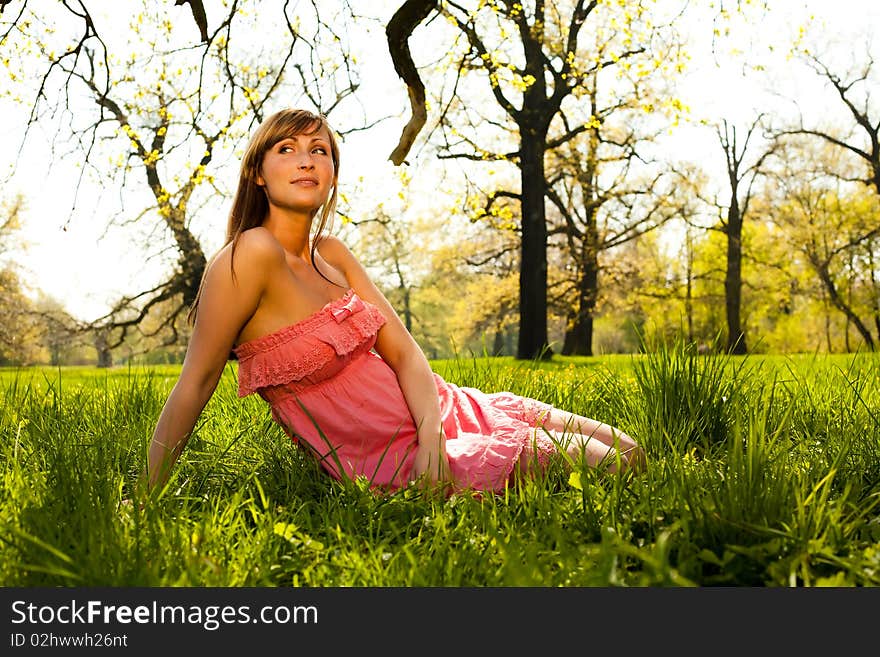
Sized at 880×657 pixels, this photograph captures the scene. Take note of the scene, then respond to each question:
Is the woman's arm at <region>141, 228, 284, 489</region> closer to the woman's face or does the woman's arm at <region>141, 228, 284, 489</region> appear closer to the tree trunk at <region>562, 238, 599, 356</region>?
the woman's face

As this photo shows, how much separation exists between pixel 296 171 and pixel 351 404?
918mm

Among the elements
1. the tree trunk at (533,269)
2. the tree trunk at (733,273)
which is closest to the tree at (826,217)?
the tree trunk at (733,273)

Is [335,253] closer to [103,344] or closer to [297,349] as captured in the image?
[297,349]

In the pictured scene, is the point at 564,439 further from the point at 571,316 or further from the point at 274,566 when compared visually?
the point at 571,316

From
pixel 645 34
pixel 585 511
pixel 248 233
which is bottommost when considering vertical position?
pixel 585 511

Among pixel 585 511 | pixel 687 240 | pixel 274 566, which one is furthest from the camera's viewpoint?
pixel 687 240

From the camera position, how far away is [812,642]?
1.69 m

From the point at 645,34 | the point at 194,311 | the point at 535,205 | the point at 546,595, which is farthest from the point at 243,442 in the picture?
the point at 535,205

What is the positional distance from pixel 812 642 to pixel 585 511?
777mm

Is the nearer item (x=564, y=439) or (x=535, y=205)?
(x=564, y=439)

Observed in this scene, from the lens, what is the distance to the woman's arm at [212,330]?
2785 millimetres

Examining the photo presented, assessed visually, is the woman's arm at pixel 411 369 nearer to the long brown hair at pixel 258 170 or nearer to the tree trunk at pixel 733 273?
the long brown hair at pixel 258 170

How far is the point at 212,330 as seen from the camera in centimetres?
280

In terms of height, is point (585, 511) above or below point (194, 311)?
below
